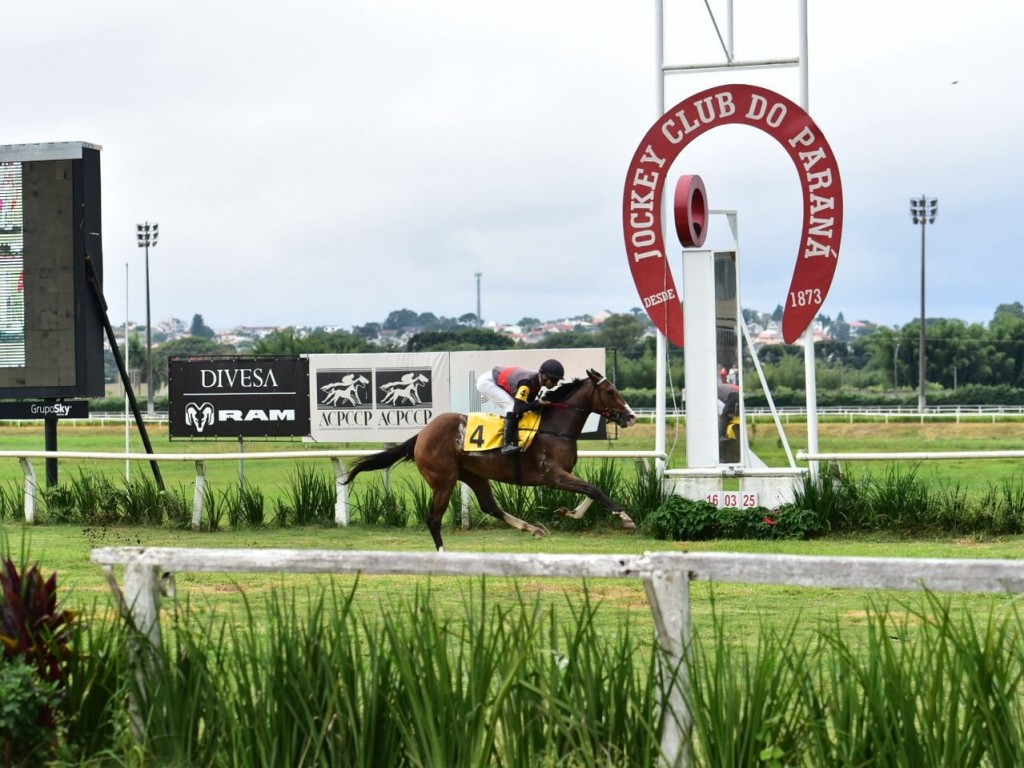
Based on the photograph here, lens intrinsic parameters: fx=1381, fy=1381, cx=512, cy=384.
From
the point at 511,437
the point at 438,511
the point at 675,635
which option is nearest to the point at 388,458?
the point at 438,511

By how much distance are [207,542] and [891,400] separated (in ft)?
167

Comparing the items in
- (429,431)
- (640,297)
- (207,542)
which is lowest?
(207,542)

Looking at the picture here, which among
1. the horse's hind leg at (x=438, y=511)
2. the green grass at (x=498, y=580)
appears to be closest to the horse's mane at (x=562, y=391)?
the horse's hind leg at (x=438, y=511)

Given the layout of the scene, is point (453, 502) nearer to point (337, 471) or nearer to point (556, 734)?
point (337, 471)

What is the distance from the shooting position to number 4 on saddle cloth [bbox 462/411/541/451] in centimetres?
1154

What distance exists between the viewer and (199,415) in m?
16.5

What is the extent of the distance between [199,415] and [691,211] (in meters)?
6.99

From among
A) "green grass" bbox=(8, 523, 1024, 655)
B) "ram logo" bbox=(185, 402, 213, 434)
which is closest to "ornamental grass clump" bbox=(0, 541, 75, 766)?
"green grass" bbox=(8, 523, 1024, 655)

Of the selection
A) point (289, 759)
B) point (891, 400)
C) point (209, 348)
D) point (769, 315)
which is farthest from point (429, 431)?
point (769, 315)

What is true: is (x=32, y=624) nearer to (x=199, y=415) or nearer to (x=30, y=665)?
(x=30, y=665)

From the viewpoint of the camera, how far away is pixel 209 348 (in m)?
121

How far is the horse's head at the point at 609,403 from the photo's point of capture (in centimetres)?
1151

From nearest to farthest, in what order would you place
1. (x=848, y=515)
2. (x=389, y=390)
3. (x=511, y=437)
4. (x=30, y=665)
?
(x=30, y=665) < (x=511, y=437) < (x=848, y=515) < (x=389, y=390)

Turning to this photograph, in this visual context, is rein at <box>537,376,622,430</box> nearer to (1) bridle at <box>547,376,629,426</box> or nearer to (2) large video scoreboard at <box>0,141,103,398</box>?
(1) bridle at <box>547,376,629,426</box>
